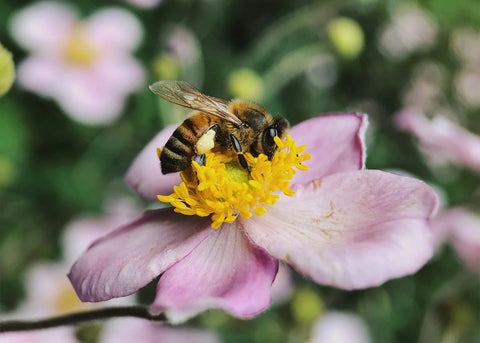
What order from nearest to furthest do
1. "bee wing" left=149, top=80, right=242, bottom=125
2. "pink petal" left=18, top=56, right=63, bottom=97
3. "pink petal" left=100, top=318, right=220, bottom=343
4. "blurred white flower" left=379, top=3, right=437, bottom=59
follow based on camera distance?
1. "bee wing" left=149, top=80, right=242, bottom=125
2. "pink petal" left=100, top=318, right=220, bottom=343
3. "pink petal" left=18, top=56, right=63, bottom=97
4. "blurred white flower" left=379, top=3, right=437, bottom=59

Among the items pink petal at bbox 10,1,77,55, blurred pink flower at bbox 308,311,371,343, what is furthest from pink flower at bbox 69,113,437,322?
pink petal at bbox 10,1,77,55

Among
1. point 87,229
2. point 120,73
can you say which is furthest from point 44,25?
point 87,229

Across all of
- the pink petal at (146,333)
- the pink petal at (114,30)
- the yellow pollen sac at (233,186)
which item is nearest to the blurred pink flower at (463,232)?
the pink petal at (146,333)

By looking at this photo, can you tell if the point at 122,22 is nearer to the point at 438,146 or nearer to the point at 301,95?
the point at 301,95

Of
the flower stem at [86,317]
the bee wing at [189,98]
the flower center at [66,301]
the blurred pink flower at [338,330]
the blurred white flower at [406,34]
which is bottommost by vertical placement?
the blurred pink flower at [338,330]

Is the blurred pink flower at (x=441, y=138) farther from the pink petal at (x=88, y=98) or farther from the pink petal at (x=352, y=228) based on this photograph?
the pink petal at (x=88, y=98)

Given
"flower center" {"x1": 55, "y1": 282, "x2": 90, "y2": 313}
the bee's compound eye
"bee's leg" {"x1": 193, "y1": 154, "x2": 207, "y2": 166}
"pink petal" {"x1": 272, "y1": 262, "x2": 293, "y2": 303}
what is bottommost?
"pink petal" {"x1": 272, "y1": 262, "x2": 293, "y2": 303}

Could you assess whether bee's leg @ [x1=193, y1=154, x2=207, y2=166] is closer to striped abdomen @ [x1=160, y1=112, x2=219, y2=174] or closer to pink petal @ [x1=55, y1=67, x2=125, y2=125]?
striped abdomen @ [x1=160, y1=112, x2=219, y2=174]
